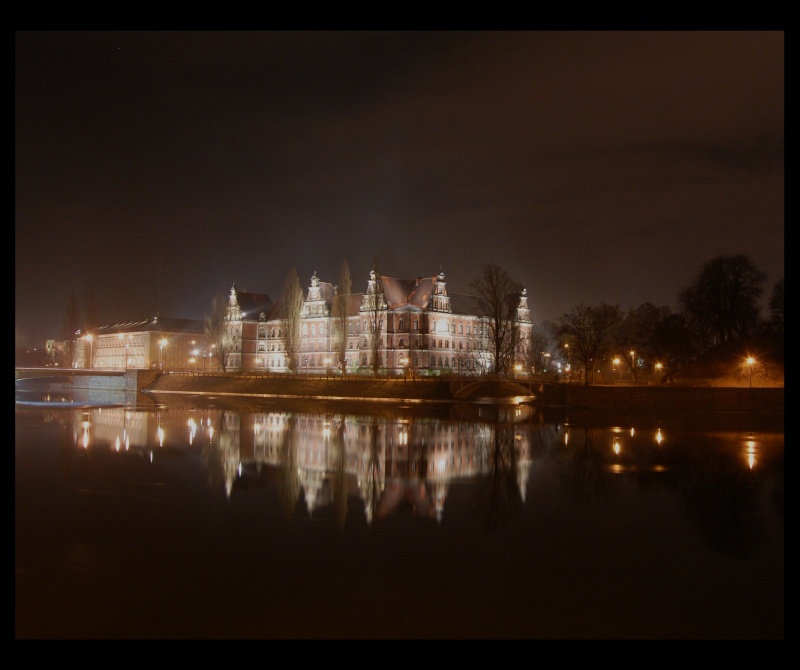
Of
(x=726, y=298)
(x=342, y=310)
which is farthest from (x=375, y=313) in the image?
(x=726, y=298)

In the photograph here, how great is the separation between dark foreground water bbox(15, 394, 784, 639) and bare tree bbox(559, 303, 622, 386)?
32050 millimetres

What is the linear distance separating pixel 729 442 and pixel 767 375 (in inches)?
834

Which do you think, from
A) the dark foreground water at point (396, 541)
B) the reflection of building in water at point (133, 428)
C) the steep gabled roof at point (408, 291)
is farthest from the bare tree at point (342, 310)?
the dark foreground water at point (396, 541)

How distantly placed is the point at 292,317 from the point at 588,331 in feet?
97.2

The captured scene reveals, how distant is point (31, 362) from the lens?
16675cm

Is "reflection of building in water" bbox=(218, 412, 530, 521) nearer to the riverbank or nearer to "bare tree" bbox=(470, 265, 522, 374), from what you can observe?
the riverbank

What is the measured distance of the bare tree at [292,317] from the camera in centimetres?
7562

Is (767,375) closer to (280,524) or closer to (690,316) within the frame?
(690,316)

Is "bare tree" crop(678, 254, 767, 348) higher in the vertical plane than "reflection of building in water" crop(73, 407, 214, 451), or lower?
higher

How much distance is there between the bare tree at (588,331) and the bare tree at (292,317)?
26090 millimetres

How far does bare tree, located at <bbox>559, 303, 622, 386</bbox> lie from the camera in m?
59.9

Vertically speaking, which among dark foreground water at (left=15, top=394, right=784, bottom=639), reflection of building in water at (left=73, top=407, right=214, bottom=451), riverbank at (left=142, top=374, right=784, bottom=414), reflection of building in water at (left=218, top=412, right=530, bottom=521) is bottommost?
dark foreground water at (left=15, top=394, right=784, bottom=639)

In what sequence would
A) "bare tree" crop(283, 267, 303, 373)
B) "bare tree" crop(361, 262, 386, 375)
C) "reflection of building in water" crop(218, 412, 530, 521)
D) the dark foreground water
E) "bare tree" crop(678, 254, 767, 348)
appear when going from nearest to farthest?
the dark foreground water → "reflection of building in water" crop(218, 412, 530, 521) → "bare tree" crop(678, 254, 767, 348) → "bare tree" crop(361, 262, 386, 375) → "bare tree" crop(283, 267, 303, 373)

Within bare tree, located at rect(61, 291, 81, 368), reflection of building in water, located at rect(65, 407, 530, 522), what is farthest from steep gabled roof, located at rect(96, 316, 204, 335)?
reflection of building in water, located at rect(65, 407, 530, 522)
